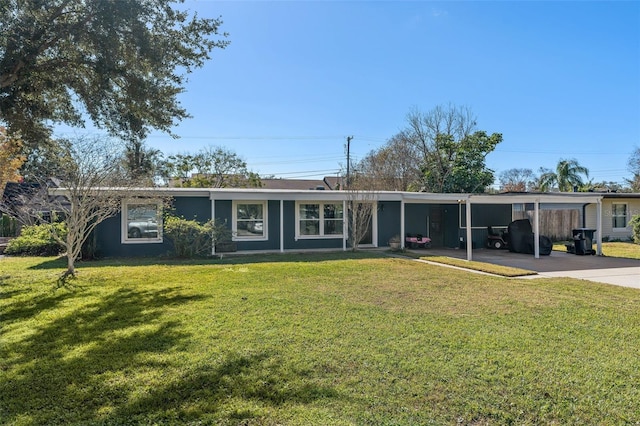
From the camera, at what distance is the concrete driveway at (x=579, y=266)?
28.6 ft

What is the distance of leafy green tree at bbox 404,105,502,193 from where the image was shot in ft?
78.5

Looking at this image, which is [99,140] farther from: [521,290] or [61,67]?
[521,290]

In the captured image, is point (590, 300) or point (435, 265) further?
point (435, 265)

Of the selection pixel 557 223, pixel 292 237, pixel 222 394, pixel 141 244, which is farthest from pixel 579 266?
pixel 141 244

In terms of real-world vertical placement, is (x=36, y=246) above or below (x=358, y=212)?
below

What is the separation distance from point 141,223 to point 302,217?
573 cm

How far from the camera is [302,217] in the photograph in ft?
46.9

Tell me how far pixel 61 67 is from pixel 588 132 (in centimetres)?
2896

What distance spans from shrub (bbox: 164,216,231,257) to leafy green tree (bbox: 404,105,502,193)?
57.3 feet

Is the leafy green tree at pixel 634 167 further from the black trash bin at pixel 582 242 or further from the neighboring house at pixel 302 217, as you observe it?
the black trash bin at pixel 582 242

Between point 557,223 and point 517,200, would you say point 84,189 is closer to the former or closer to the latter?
A: point 517,200

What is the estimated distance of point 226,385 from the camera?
320 cm

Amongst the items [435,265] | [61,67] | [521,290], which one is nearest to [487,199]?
[435,265]

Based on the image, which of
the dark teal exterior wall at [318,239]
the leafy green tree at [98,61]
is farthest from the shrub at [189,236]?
the leafy green tree at [98,61]
